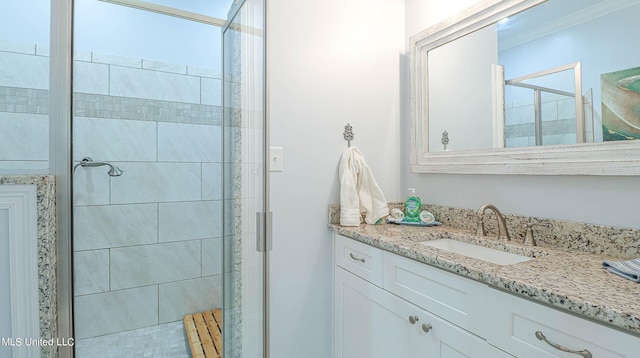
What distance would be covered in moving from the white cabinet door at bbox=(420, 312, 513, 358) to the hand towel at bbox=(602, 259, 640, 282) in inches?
14.5

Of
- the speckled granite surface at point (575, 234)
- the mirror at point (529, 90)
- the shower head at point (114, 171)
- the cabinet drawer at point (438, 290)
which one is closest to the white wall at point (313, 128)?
the mirror at point (529, 90)

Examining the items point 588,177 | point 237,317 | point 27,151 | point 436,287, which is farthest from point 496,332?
point 27,151

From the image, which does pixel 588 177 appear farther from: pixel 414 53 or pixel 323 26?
pixel 323 26

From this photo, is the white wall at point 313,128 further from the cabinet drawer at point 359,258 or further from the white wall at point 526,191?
the white wall at point 526,191

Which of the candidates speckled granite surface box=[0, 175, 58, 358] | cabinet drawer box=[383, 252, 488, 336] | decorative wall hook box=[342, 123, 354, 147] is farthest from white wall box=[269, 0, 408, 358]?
speckled granite surface box=[0, 175, 58, 358]

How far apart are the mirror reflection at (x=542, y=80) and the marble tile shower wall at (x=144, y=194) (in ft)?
5.30

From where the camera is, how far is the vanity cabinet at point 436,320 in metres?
0.71

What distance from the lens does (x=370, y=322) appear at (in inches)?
53.1

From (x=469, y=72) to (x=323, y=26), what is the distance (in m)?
0.79

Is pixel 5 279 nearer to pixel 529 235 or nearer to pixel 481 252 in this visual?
pixel 481 252

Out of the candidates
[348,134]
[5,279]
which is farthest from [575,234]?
[5,279]

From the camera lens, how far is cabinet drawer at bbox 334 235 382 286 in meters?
1.33

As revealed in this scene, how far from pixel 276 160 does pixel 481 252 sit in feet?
3.32

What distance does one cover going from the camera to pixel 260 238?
115cm
